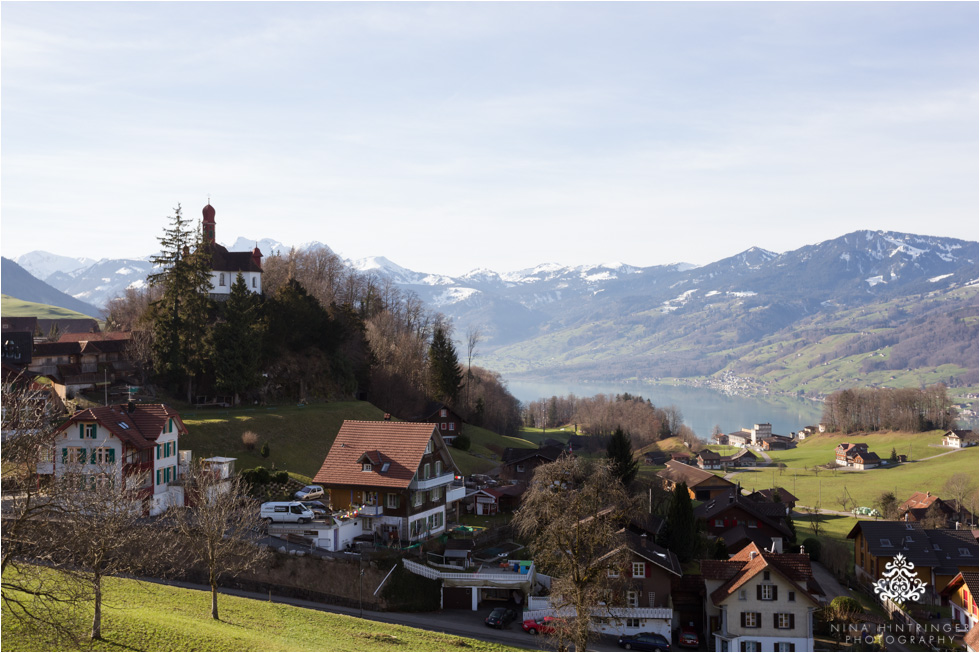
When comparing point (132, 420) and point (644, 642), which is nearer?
point (644, 642)

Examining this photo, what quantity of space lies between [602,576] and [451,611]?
10.8 m

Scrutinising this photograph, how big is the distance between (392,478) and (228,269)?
34.3m

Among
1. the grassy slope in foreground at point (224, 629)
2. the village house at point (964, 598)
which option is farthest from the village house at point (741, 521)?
the grassy slope in foreground at point (224, 629)

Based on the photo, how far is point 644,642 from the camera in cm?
3569

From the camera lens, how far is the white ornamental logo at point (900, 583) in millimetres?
43281

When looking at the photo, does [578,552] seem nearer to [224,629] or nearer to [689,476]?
[224,629]

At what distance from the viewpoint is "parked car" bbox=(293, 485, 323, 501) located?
44344mm

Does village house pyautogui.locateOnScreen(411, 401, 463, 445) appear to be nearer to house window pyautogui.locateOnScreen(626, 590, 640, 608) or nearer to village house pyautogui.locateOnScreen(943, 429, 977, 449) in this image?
house window pyautogui.locateOnScreen(626, 590, 640, 608)

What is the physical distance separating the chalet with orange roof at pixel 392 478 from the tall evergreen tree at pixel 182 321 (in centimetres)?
1774

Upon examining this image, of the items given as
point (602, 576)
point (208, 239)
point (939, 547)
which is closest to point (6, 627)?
point (602, 576)

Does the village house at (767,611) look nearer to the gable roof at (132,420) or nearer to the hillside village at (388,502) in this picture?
the hillside village at (388,502)

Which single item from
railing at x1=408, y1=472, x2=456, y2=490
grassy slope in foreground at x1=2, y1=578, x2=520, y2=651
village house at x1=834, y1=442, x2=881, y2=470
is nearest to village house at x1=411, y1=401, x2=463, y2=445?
railing at x1=408, y1=472, x2=456, y2=490

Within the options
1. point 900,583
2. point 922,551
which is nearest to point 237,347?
point 900,583

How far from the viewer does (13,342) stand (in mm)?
55938
